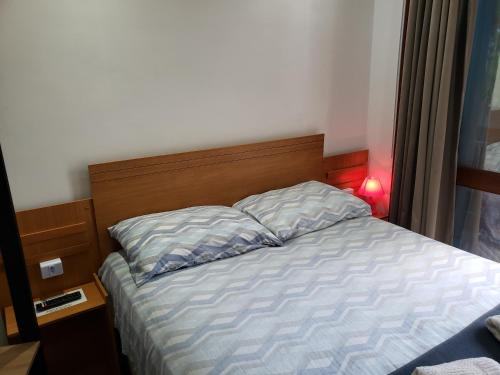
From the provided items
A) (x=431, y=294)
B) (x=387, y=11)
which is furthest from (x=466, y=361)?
(x=387, y=11)

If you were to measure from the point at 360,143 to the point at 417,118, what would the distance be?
0.56 m

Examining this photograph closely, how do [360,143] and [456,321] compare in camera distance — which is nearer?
[456,321]

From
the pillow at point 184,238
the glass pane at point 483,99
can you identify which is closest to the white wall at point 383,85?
the glass pane at point 483,99

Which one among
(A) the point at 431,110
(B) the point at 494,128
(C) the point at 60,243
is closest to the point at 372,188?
(A) the point at 431,110

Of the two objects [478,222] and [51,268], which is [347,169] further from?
[51,268]

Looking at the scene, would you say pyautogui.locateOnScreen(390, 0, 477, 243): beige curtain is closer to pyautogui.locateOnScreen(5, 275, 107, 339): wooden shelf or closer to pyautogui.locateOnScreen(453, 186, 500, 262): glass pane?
pyautogui.locateOnScreen(453, 186, 500, 262): glass pane

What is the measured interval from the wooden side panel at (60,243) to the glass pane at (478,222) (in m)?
2.34

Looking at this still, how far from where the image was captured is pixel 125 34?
77.1 inches

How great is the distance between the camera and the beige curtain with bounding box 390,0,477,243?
7.60 feet

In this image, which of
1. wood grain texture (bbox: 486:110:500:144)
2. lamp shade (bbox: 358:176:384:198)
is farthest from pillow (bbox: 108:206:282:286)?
wood grain texture (bbox: 486:110:500:144)

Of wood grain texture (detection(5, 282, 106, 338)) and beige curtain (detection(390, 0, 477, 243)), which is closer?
wood grain texture (detection(5, 282, 106, 338))

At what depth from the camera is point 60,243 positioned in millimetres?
1929

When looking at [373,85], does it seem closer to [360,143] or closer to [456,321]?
[360,143]

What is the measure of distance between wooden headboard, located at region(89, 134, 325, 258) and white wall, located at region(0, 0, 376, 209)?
0.09 m
